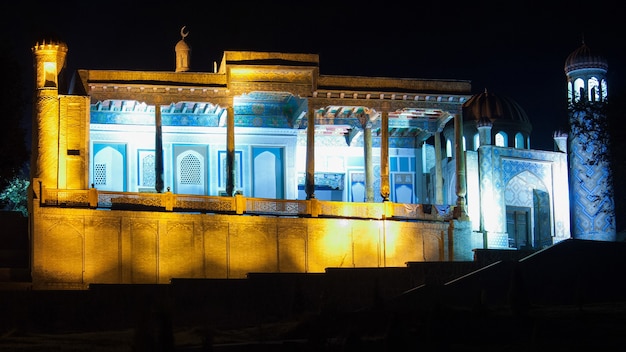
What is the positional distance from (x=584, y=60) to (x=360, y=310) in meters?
22.6

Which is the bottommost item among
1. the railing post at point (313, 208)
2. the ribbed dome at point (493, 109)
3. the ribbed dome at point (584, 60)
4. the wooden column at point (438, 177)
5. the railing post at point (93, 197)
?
the railing post at point (313, 208)

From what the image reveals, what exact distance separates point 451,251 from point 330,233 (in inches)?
187

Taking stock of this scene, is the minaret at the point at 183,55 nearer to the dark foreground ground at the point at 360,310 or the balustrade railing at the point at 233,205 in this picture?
the balustrade railing at the point at 233,205

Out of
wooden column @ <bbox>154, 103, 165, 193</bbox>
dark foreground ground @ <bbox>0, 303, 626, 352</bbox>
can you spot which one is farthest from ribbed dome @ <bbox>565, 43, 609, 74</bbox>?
dark foreground ground @ <bbox>0, 303, 626, 352</bbox>

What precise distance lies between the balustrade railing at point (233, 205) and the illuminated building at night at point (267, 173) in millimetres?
47

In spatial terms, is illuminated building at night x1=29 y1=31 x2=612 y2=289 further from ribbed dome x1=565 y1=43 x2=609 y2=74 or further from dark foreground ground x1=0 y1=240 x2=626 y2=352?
dark foreground ground x1=0 y1=240 x2=626 y2=352

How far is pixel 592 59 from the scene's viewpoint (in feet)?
176

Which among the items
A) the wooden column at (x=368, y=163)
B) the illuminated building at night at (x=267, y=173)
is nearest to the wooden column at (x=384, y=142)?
the illuminated building at night at (x=267, y=173)

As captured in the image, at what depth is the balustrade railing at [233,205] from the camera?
43188 millimetres

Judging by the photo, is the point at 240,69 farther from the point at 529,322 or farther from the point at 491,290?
the point at 529,322

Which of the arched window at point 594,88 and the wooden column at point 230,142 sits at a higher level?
the arched window at point 594,88

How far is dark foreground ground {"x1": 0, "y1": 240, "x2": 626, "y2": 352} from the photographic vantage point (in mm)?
30156

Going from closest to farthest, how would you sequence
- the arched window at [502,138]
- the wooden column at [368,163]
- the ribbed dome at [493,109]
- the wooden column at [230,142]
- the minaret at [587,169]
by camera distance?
1. the wooden column at [230,142]
2. the wooden column at [368,163]
3. the minaret at [587,169]
4. the arched window at [502,138]
5. the ribbed dome at [493,109]

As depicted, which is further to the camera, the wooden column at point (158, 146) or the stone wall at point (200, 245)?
the wooden column at point (158, 146)
